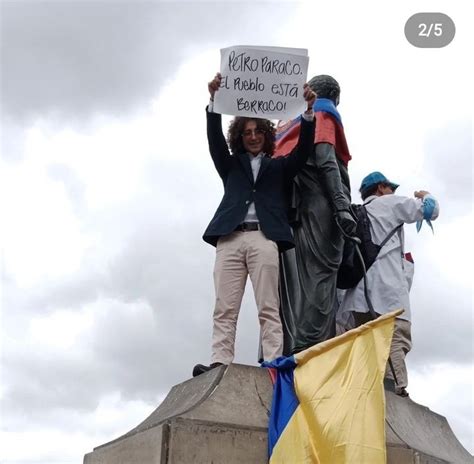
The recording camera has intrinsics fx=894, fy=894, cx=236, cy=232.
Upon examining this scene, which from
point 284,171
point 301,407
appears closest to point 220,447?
point 301,407

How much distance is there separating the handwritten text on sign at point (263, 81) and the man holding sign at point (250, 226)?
0.09 meters

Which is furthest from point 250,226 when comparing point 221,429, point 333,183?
point 221,429

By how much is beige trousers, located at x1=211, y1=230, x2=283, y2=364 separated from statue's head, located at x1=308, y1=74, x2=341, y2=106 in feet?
5.94

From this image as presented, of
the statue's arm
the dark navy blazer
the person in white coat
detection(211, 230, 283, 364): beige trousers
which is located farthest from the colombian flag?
the person in white coat

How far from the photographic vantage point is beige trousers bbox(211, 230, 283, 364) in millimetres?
5941

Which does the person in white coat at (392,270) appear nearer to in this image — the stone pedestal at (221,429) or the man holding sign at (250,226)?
the stone pedestal at (221,429)

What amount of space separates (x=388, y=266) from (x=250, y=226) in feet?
5.57

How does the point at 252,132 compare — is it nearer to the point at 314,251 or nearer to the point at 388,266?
the point at 314,251

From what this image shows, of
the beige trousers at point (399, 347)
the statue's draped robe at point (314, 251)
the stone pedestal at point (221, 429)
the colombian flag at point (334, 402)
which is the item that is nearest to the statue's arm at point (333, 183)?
the statue's draped robe at point (314, 251)

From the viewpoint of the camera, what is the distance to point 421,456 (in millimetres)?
5656

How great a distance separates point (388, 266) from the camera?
287 inches

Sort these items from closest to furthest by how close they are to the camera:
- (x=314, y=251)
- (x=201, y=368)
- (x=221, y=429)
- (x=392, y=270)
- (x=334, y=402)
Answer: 1. (x=221, y=429)
2. (x=334, y=402)
3. (x=201, y=368)
4. (x=314, y=251)
5. (x=392, y=270)

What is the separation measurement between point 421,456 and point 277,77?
2.78 metres

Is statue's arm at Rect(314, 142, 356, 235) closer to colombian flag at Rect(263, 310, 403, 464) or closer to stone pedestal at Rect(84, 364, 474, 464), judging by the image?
colombian flag at Rect(263, 310, 403, 464)
